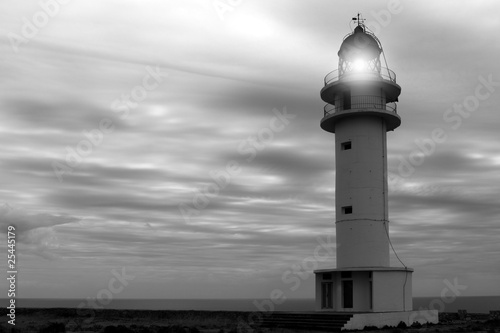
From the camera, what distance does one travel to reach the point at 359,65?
29984mm

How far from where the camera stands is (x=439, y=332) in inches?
929

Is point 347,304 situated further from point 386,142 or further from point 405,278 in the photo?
point 386,142

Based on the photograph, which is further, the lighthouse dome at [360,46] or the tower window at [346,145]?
the lighthouse dome at [360,46]

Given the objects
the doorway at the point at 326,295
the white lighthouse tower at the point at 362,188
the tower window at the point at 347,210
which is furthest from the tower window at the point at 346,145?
the doorway at the point at 326,295

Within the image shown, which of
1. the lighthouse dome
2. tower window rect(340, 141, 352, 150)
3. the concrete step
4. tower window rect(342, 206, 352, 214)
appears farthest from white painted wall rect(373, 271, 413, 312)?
the lighthouse dome

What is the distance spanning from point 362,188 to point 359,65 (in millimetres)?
6447

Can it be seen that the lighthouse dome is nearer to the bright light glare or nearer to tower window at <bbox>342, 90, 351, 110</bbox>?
the bright light glare

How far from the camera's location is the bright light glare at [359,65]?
29922 millimetres

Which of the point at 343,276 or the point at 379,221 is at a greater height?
the point at 379,221

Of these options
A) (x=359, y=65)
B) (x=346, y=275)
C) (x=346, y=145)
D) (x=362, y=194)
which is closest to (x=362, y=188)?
(x=362, y=194)

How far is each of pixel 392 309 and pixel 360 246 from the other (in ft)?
10.7

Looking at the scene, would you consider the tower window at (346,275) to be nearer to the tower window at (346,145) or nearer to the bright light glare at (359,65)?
the tower window at (346,145)

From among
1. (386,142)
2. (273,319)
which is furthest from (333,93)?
(273,319)

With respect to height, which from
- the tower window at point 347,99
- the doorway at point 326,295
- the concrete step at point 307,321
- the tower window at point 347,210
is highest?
the tower window at point 347,99
